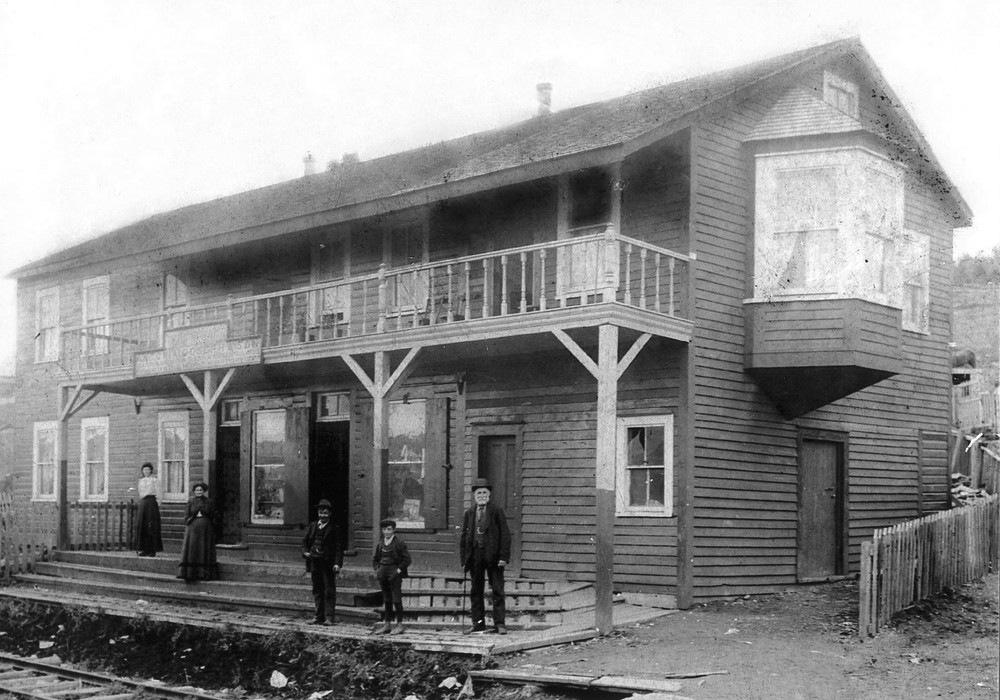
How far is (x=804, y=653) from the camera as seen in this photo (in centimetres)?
1164

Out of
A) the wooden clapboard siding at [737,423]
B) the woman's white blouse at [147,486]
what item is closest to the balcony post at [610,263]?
the wooden clapboard siding at [737,423]

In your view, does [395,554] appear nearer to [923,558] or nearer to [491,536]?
[491,536]

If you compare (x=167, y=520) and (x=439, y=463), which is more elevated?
(x=439, y=463)

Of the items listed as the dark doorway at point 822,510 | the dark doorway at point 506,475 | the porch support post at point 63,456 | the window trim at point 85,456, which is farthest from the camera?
the window trim at point 85,456

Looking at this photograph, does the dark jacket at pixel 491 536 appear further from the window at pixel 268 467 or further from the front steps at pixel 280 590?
the window at pixel 268 467

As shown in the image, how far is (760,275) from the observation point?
52.9 ft

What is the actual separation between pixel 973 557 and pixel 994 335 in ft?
82.9

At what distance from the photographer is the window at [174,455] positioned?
76.1 feet

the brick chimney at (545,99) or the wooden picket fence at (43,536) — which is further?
the brick chimney at (545,99)

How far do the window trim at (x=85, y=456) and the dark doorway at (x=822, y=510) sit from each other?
15331mm

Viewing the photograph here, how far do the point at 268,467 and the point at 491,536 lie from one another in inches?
354

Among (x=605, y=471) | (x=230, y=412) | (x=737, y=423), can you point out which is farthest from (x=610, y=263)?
(x=230, y=412)

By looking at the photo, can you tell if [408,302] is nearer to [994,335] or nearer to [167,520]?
[167,520]

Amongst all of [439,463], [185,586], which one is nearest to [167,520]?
[185,586]
